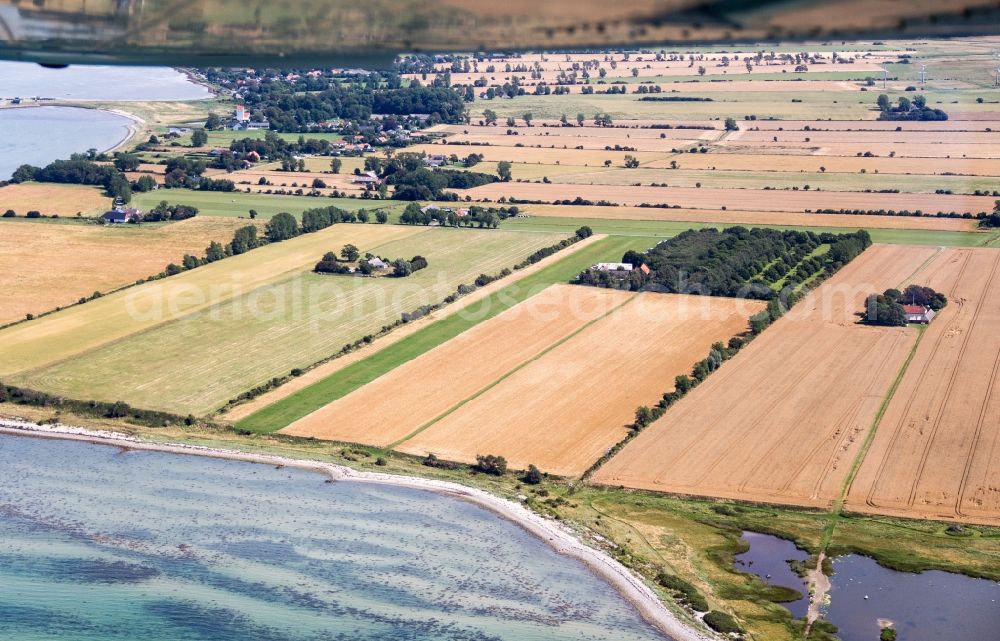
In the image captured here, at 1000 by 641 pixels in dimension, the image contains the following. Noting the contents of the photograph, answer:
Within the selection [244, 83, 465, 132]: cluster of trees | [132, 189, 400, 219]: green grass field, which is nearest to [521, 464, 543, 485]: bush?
[132, 189, 400, 219]: green grass field

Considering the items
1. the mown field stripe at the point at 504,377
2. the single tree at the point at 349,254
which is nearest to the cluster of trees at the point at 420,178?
the single tree at the point at 349,254

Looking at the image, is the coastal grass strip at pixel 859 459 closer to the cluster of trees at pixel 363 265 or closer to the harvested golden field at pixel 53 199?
the cluster of trees at pixel 363 265

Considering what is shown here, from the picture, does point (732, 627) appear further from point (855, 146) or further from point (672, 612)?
point (855, 146)

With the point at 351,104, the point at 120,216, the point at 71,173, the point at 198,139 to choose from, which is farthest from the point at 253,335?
the point at 351,104

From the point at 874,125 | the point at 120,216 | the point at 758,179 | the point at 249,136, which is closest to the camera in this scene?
the point at 120,216

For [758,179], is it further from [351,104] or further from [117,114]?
[117,114]

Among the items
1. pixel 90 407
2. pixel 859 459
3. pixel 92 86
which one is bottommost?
pixel 90 407

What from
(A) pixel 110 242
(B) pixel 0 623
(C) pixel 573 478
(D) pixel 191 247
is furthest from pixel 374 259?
(B) pixel 0 623
